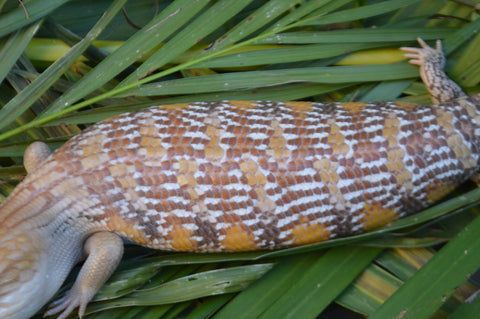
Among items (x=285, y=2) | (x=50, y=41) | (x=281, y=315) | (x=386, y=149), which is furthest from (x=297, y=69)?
(x=50, y=41)

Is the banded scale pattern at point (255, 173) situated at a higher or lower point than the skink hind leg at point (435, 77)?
lower

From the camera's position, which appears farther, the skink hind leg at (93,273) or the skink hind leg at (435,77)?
the skink hind leg at (435,77)

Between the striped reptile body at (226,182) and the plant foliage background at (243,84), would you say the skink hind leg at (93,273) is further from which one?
the plant foliage background at (243,84)

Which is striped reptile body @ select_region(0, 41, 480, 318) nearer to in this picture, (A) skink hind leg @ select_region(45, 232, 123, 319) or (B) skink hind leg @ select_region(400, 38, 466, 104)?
(A) skink hind leg @ select_region(45, 232, 123, 319)

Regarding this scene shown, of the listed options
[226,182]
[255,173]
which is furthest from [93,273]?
[255,173]

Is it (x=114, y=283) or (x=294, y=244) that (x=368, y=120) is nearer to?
(x=294, y=244)

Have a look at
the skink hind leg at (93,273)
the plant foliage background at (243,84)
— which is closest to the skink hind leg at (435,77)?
the plant foliage background at (243,84)

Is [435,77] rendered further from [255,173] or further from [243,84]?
[255,173]
